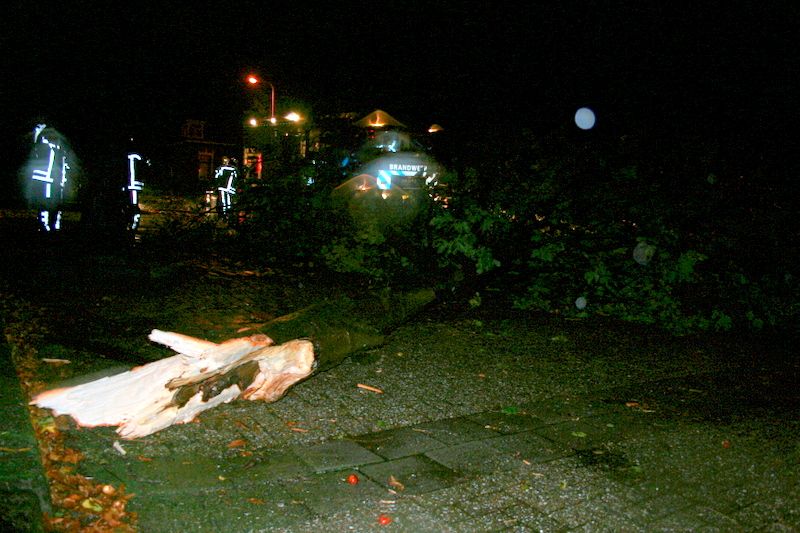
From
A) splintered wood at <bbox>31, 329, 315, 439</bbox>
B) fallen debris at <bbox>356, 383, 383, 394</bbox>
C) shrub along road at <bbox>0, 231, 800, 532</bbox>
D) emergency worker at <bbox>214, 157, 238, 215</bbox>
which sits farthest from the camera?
emergency worker at <bbox>214, 157, 238, 215</bbox>

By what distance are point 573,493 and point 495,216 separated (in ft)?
18.1

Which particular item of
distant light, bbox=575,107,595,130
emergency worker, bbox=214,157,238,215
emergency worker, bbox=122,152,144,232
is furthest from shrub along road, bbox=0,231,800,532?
emergency worker, bbox=122,152,144,232

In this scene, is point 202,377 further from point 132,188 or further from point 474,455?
point 132,188

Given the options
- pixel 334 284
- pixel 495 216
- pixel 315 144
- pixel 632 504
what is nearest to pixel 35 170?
pixel 315 144

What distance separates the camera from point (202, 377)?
14.2ft

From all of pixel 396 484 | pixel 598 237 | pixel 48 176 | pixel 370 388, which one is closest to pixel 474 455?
pixel 396 484

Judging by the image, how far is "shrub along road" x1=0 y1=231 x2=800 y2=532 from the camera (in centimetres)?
324

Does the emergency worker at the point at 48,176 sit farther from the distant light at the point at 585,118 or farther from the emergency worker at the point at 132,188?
the distant light at the point at 585,118

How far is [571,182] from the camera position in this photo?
8.77m

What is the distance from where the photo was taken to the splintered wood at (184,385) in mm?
4074

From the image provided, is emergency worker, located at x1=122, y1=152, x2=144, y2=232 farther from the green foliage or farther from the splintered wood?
the splintered wood

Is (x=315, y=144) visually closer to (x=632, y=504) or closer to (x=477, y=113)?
(x=477, y=113)

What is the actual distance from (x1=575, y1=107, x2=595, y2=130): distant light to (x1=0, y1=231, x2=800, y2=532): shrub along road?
4036 millimetres

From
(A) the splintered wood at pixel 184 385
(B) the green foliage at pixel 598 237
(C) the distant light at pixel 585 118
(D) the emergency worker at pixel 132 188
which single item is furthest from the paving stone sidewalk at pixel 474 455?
(D) the emergency worker at pixel 132 188
